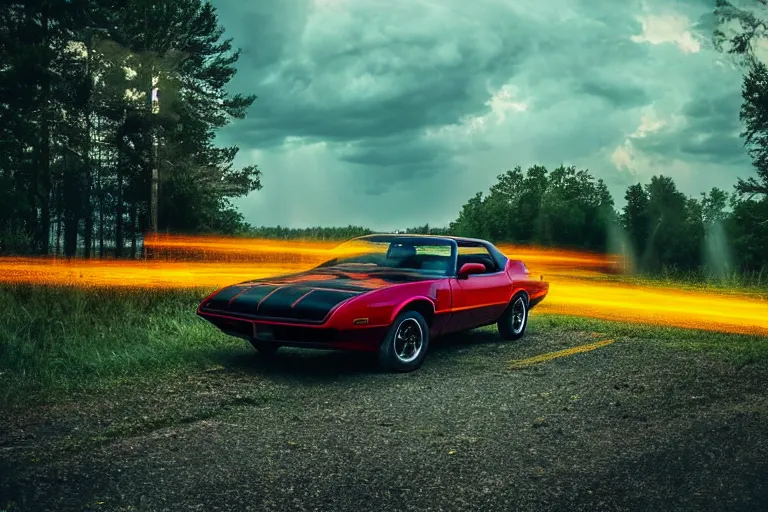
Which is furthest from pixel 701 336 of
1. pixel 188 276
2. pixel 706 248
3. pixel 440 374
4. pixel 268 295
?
pixel 706 248

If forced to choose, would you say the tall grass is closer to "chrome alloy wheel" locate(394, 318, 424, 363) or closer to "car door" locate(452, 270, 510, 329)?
"chrome alloy wheel" locate(394, 318, 424, 363)

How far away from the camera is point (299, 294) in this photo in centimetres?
716

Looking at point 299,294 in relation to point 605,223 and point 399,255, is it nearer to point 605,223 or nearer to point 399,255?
point 399,255

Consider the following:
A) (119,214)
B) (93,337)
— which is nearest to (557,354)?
(93,337)

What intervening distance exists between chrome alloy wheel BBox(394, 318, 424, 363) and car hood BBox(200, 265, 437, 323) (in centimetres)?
44

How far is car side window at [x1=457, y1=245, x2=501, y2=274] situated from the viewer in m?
9.05

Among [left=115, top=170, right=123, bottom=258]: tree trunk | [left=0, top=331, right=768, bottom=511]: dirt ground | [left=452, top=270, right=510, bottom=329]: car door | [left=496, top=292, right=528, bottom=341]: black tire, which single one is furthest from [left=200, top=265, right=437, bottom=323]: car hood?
[left=115, top=170, right=123, bottom=258]: tree trunk

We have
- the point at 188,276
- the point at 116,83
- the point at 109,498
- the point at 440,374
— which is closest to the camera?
the point at 109,498

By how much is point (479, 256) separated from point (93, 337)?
4.79m

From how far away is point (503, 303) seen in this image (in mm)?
9398

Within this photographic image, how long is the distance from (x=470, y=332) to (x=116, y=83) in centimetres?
2602

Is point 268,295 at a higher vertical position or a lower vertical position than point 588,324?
higher

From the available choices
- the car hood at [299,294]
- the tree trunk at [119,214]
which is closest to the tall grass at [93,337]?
the car hood at [299,294]

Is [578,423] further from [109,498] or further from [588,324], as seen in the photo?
[588,324]
